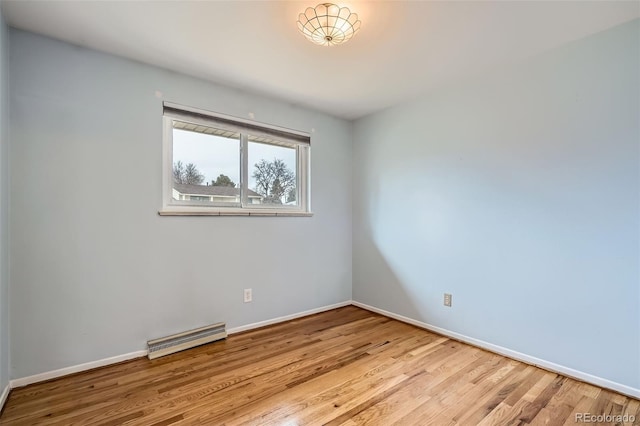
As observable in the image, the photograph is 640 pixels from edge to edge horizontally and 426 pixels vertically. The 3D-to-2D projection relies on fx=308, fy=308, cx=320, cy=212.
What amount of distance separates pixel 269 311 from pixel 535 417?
2.20 metres

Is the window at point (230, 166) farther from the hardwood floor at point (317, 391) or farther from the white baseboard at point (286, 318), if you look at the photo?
the hardwood floor at point (317, 391)

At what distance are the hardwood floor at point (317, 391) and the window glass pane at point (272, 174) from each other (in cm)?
142

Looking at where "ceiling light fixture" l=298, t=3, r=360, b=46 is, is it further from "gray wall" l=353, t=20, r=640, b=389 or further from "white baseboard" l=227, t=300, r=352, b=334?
"white baseboard" l=227, t=300, r=352, b=334

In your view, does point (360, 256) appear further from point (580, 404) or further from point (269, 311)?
point (580, 404)

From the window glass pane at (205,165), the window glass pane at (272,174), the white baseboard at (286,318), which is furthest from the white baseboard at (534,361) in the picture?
the window glass pane at (205,165)

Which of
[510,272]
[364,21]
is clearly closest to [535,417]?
[510,272]

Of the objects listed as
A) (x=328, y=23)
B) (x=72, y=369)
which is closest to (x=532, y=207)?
(x=328, y=23)

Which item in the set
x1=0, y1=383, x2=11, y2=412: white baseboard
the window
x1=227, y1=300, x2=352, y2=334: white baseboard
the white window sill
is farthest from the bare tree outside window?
x1=0, y1=383, x2=11, y2=412: white baseboard

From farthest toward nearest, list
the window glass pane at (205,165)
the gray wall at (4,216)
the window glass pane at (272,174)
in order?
the window glass pane at (272,174)
the window glass pane at (205,165)
the gray wall at (4,216)

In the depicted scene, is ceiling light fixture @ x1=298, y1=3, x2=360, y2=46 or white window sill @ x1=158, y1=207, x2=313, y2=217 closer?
ceiling light fixture @ x1=298, y1=3, x2=360, y2=46

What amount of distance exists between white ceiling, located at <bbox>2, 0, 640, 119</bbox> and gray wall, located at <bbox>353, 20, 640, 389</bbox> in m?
0.29

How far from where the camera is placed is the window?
2.58 metres

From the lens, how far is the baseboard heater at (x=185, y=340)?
235cm

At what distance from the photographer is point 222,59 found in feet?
7.60
